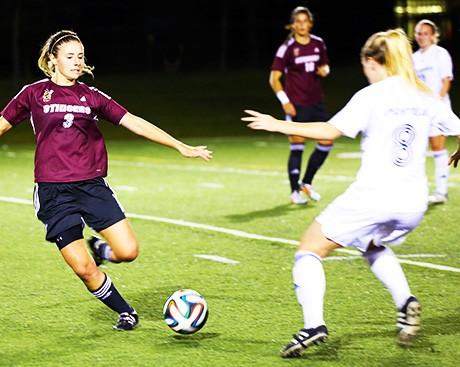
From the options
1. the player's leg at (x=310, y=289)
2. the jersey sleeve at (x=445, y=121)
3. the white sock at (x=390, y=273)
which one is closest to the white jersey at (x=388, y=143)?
the jersey sleeve at (x=445, y=121)

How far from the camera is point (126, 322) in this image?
692 centimetres

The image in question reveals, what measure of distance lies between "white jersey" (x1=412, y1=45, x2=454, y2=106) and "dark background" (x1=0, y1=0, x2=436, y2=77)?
117 feet

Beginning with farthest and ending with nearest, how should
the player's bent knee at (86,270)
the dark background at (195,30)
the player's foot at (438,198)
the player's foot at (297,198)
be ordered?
the dark background at (195,30) < the player's foot at (297,198) < the player's foot at (438,198) < the player's bent knee at (86,270)

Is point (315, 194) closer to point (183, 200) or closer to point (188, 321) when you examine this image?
point (183, 200)

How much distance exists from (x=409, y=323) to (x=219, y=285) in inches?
93.4

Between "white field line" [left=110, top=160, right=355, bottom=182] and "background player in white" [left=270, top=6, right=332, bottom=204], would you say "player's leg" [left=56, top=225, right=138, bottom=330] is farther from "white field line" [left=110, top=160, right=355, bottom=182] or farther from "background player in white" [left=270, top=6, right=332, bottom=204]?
"white field line" [left=110, top=160, right=355, bottom=182]

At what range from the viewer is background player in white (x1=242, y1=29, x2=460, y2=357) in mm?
6043

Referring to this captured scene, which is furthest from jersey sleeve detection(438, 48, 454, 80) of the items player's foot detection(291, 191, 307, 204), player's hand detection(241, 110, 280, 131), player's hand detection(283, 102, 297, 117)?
player's hand detection(241, 110, 280, 131)

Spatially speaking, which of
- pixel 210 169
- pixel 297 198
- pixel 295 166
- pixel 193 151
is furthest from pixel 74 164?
pixel 210 169

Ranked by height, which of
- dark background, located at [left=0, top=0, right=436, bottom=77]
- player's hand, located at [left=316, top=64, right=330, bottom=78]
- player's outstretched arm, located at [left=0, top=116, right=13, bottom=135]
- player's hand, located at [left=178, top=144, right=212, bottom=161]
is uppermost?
player's outstretched arm, located at [left=0, top=116, right=13, bottom=135]

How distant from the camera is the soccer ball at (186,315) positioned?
6.59 m

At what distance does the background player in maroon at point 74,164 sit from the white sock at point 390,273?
50.7 inches

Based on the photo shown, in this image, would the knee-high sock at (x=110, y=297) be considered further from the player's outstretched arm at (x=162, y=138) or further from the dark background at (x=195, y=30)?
the dark background at (x=195, y=30)

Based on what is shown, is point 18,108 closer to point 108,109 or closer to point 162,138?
point 108,109
